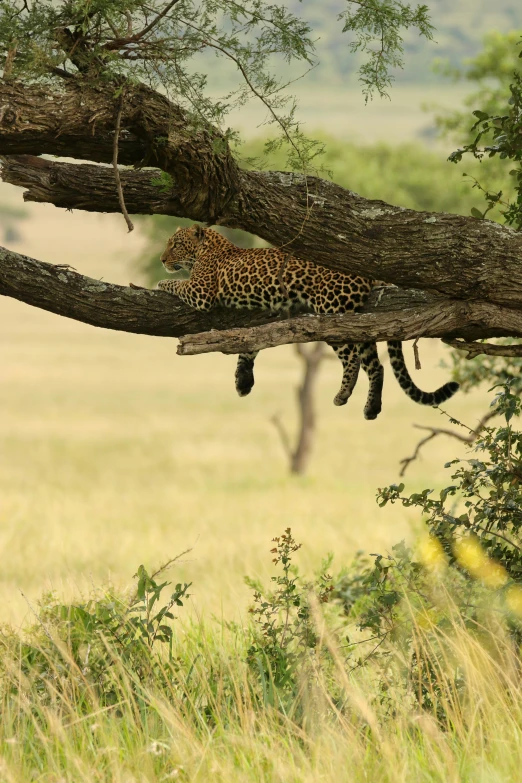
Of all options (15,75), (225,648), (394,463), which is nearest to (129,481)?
(394,463)

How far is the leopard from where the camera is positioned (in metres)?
6.71

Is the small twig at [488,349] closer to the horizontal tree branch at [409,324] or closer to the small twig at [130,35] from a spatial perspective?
the horizontal tree branch at [409,324]

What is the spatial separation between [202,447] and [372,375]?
957 inches

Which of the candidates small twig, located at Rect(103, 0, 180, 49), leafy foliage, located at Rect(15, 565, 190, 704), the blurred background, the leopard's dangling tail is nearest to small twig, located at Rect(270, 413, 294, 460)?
the blurred background

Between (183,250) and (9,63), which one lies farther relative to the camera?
(183,250)

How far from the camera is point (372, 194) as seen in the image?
24.3 meters

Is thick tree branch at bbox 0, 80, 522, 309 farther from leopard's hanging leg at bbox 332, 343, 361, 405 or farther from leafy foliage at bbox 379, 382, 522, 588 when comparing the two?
leopard's hanging leg at bbox 332, 343, 361, 405

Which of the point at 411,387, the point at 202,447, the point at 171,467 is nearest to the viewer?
the point at 411,387

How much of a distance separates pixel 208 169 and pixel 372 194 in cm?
1953

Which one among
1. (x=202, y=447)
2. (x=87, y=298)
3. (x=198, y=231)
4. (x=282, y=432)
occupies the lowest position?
(x=202, y=447)

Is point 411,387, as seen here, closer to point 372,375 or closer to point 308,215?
point 372,375

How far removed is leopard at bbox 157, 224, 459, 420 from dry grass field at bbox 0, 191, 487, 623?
1090 millimetres

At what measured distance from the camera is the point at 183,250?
862cm

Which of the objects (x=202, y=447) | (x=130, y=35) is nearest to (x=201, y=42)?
(x=130, y=35)
